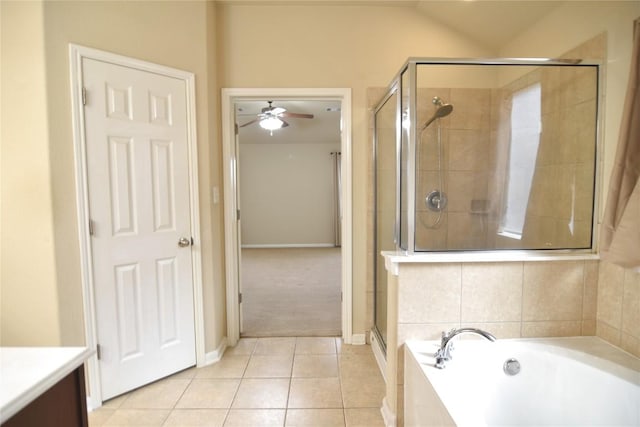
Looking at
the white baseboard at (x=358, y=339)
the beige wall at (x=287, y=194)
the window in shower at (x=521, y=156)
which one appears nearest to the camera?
the window in shower at (x=521, y=156)

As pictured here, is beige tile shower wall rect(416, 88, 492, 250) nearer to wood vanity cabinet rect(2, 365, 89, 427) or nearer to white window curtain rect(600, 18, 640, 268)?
white window curtain rect(600, 18, 640, 268)

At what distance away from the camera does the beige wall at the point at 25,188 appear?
1.61 metres

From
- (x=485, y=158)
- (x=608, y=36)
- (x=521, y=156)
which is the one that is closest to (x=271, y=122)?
(x=485, y=158)

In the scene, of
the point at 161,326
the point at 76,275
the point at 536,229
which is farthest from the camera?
the point at 161,326

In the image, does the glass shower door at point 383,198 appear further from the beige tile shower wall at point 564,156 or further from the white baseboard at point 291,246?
the white baseboard at point 291,246

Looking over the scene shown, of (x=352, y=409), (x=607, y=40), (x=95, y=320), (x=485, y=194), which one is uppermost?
(x=607, y=40)

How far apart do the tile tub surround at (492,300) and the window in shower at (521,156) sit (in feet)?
1.47

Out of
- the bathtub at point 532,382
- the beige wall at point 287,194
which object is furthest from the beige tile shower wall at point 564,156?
the beige wall at point 287,194

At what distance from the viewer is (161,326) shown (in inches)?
82.4

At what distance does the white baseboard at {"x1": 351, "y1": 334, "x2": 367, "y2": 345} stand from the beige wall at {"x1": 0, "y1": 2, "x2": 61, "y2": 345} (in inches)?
78.9

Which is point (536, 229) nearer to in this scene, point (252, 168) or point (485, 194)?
point (485, 194)

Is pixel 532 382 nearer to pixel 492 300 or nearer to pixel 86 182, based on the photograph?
pixel 492 300

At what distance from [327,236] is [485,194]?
5049 millimetres

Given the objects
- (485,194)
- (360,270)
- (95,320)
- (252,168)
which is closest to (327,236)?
(252,168)
